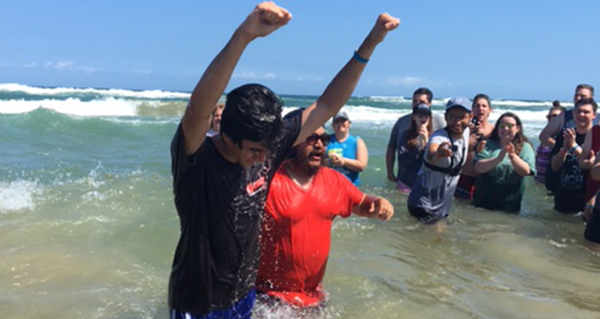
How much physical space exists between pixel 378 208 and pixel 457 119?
274 cm

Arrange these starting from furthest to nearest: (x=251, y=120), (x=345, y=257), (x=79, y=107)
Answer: (x=79, y=107) → (x=345, y=257) → (x=251, y=120)

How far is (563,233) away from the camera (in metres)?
6.90

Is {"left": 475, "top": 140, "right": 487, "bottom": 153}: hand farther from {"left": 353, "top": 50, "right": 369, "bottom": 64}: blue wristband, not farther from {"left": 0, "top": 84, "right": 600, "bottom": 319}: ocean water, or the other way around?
{"left": 353, "top": 50, "right": 369, "bottom": 64}: blue wristband

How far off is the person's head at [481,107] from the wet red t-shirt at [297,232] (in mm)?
4441

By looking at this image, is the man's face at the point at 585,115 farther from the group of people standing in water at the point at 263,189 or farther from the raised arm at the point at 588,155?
the group of people standing in water at the point at 263,189

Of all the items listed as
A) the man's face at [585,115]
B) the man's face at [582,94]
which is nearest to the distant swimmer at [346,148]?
the man's face at [585,115]

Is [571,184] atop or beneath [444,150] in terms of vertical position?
beneath

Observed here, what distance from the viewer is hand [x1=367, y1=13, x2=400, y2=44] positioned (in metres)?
2.77

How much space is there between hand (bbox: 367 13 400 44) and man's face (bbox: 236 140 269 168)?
2.87 ft

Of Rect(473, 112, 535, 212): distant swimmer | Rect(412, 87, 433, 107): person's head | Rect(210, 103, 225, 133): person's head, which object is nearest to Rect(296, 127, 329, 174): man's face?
Rect(210, 103, 225, 133): person's head

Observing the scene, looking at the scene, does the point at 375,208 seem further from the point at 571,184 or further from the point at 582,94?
the point at 582,94

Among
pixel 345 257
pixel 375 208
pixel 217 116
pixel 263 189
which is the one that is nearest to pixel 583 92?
pixel 345 257

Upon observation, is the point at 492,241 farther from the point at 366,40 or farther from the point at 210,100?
the point at 210,100

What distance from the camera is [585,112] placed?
24.4 feet
